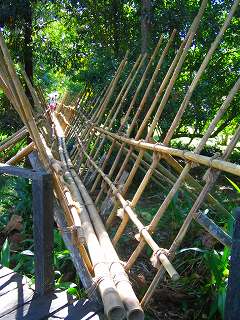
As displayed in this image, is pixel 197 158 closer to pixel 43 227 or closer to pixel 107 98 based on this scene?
pixel 43 227

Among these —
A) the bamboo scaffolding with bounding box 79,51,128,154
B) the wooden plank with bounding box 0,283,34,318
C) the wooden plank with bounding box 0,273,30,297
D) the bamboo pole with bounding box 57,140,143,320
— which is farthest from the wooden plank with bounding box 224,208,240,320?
the bamboo scaffolding with bounding box 79,51,128,154

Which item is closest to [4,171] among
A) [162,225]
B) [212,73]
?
[162,225]

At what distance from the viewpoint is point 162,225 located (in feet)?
11.7

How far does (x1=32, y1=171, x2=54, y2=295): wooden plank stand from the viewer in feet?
6.07

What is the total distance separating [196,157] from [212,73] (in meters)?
4.82

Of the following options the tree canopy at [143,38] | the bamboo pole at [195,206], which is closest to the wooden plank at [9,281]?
the bamboo pole at [195,206]

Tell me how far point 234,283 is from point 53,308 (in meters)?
1.00

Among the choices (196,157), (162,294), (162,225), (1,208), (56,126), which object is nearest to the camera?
(196,157)

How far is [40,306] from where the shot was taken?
6.15 ft

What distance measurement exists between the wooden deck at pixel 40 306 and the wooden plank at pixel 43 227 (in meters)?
0.07

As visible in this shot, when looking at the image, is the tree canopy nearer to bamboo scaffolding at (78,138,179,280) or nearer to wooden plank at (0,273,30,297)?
bamboo scaffolding at (78,138,179,280)

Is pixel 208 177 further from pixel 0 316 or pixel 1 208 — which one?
pixel 1 208

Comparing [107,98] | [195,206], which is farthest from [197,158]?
[107,98]

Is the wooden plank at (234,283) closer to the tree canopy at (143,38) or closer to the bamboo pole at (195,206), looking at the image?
the bamboo pole at (195,206)
